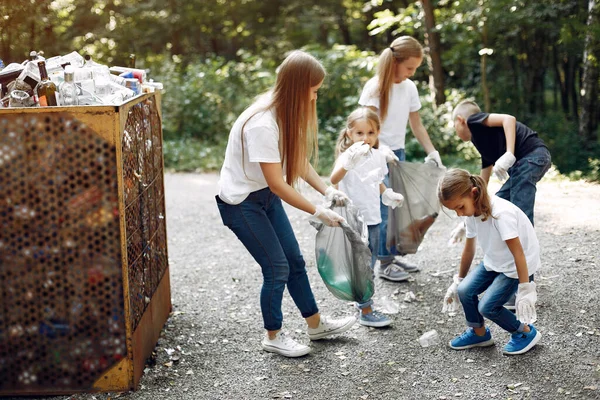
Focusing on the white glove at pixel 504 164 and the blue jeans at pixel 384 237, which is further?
the blue jeans at pixel 384 237

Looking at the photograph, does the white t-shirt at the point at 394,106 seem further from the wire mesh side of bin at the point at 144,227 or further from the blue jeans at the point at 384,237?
the wire mesh side of bin at the point at 144,227

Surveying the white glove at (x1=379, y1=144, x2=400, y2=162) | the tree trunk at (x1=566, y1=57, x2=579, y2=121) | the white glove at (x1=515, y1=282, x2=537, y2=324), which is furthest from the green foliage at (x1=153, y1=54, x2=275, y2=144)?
the white glove at (x1=515, y1=282, x2=537, y2=324)

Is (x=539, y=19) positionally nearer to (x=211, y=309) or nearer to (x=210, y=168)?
(x=210, y=168)

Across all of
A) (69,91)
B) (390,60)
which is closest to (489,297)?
(390,60)

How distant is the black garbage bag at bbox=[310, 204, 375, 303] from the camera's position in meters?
3.87

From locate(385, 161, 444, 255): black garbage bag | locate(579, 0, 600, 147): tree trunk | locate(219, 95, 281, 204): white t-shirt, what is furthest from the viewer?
locate(579, 0, 600, 147): tree trunk

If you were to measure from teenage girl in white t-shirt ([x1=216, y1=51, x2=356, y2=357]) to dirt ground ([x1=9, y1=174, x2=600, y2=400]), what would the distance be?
319mm

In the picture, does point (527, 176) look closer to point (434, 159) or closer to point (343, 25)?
point (434, 159)

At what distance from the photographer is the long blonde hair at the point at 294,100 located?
3.34 metres

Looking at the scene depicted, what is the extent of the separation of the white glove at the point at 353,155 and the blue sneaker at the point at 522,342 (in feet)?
4.15

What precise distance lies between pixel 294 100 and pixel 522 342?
174 cm

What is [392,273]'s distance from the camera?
496 cm

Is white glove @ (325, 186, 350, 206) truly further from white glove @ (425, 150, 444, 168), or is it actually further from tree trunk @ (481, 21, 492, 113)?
→ tree trunk @ (481, 21, 492, 113)

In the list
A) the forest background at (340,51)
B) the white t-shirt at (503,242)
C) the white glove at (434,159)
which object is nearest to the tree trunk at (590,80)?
the forest background at (340,51)
